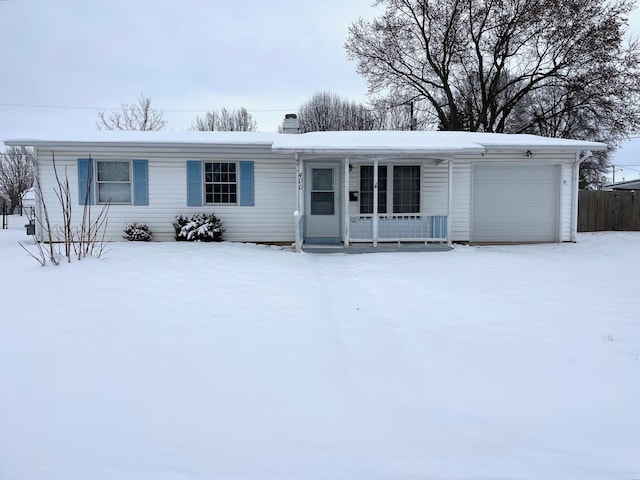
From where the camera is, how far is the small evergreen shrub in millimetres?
11758

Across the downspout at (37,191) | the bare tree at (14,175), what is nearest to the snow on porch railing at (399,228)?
the downspout at (37,191)

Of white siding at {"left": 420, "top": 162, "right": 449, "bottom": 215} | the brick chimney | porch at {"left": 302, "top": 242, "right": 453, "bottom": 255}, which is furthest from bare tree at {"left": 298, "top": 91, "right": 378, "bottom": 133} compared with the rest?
porch at {"left": 302, "top": 242, "right": 453, "bottom": 255}

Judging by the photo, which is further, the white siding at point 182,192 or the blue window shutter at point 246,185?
the blue window shutter at point 246,185

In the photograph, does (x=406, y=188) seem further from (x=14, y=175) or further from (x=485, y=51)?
(x=14, y=175)

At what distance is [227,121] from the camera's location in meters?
34.4

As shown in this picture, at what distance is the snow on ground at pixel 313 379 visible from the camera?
8.81 feet

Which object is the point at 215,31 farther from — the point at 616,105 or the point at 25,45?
the point at 616,105

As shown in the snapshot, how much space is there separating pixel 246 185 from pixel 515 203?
7.64m

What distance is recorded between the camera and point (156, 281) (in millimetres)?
6949

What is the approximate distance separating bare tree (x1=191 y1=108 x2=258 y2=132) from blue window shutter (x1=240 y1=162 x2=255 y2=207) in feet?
75.7

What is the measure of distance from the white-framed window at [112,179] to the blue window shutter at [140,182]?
21 cm

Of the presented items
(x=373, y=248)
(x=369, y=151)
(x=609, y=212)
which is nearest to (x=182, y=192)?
(x=369, y=151)

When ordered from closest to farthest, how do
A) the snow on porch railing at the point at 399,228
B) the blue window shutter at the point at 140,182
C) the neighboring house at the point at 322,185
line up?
1. the snow on porch railing at the point at 399,228
2. the neighboring house at the point at 322,185
3. the blue window shutter at the point at 140,182

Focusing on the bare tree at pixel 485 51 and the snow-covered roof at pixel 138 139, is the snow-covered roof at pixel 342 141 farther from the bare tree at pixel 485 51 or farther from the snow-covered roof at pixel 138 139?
the bare tree at pixel 485 51
